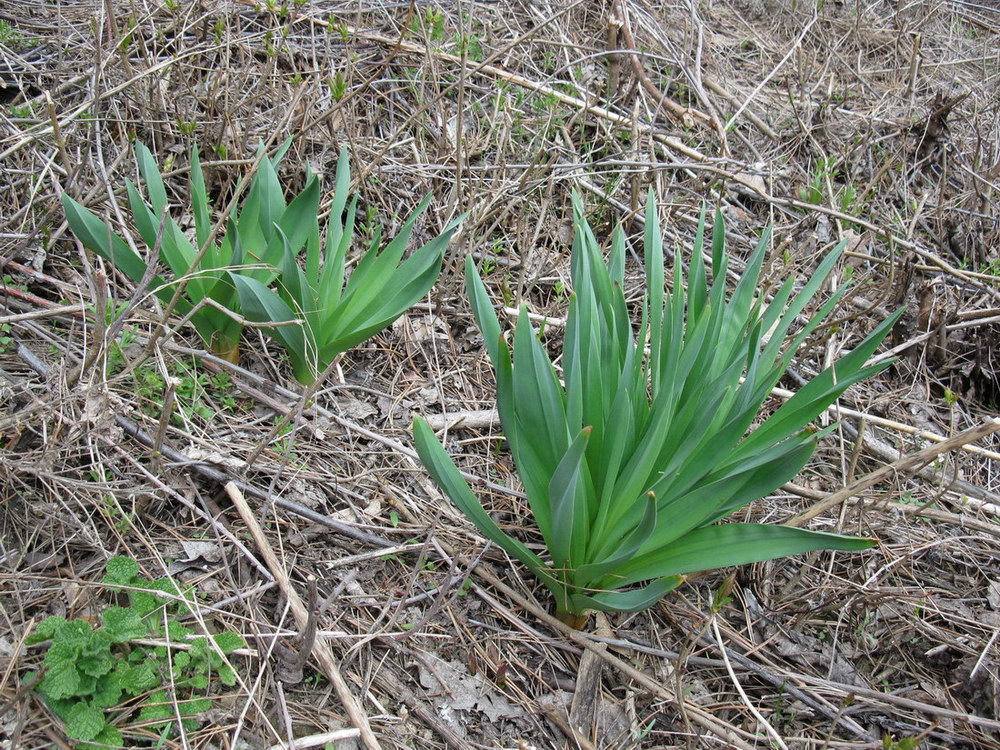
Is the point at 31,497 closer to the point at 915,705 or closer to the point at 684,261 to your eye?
the point at 915,705

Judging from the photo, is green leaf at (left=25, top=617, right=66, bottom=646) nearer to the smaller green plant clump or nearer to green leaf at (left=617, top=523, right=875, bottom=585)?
the smaller green plant clump

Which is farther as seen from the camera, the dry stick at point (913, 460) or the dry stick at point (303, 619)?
the dry stick at point (913, 460)

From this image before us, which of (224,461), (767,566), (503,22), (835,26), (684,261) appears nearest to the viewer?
(224,461)

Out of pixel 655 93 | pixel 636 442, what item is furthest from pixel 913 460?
pixel 655 93

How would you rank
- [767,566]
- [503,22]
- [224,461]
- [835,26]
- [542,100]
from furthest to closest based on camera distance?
1. [835,26]
2. [503,22]
3. [542,100]
4. [767,566]
5. [224,461]

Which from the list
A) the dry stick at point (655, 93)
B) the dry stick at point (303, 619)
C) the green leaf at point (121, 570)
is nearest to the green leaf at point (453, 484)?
the dry stick at point (303, 619)

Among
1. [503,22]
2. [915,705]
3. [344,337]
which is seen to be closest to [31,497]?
[344,337]

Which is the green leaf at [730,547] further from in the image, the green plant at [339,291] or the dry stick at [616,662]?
the green plant at [339,291]
